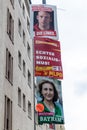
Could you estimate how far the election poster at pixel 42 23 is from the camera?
94.4ft

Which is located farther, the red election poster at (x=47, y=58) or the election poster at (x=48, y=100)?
the red election poster at (x=47, y=58)

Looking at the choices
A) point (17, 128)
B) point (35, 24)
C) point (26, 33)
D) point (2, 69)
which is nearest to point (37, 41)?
point (35, 24)

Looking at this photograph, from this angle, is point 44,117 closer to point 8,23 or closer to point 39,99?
point 39,99

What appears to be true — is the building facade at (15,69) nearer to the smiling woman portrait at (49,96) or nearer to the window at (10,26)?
the window at (10,26)

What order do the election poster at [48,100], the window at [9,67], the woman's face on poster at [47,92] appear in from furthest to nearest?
the window at [9,67]
the election poster at [48,100]
the woman's face on poster at [47,92]

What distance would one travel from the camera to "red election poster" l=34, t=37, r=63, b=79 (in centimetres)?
2805

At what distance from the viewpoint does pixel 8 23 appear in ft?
113

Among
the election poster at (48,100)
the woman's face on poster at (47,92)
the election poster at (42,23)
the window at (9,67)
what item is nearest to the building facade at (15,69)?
the window at (9,67)

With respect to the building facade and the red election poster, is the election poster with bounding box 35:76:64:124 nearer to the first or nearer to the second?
the red election poster

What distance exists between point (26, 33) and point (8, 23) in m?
11.7

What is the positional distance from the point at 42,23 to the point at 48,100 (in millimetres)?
5600

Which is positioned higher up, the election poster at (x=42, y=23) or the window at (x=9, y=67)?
the election poster at (x=42, y=23)

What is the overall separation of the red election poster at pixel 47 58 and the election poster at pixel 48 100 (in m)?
0.49

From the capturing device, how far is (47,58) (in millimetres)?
28469
